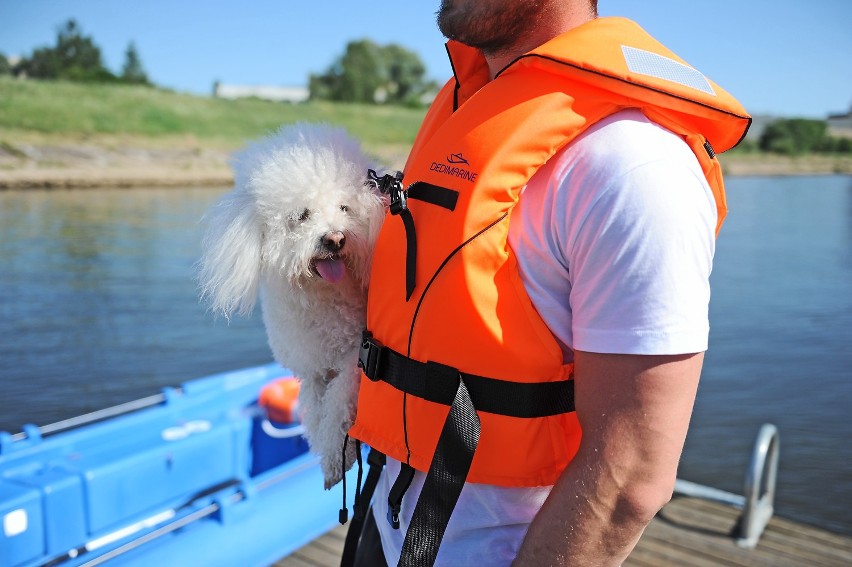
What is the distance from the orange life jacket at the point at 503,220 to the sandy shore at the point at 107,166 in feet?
60.4

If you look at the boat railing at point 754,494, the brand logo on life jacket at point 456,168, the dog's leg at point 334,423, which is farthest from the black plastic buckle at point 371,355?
the boat railing at point 754,494

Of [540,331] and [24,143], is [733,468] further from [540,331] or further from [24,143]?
[24,143]

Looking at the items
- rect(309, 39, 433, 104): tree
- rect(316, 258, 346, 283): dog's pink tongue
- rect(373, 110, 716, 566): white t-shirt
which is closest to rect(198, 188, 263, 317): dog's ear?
rect(316, 258, 346, 283): dog's pink tongue

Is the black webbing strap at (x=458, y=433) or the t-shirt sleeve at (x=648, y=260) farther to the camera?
the black webbing strap at (x=458, y=433)

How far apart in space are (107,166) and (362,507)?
23376 millimetres

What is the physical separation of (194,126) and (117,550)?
84.8ft

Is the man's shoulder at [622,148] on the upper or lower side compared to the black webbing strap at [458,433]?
upper

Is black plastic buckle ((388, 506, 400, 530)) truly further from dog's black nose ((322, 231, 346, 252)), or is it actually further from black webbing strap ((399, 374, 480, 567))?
dog's black nose ((322, 231, 346, 252))

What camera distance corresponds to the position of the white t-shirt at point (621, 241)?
1031mm

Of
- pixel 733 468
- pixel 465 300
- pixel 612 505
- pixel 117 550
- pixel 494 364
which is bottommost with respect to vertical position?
pixel 733 468

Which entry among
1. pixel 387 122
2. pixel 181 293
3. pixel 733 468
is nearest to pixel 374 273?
pixel 733 468

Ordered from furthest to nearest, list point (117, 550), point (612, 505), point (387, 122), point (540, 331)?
1. point (387, 122)
2. point (117, 550)
3. point (540, 331)
4. point (612, 505)

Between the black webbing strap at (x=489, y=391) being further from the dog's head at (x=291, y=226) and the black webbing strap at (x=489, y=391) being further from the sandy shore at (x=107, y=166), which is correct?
the sandy shore at (x=107, y=166)

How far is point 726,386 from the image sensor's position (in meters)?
9.27
